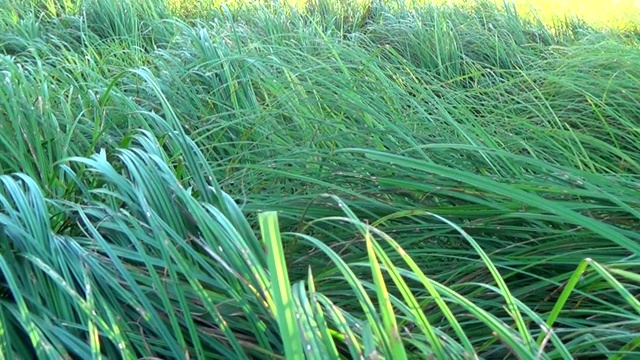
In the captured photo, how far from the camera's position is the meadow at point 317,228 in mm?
999

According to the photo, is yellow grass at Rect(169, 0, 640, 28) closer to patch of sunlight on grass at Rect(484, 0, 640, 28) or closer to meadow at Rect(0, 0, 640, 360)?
patch of sunlight on grass at Rect(484, 0, 640, 28)

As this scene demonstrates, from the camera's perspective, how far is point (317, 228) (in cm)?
146

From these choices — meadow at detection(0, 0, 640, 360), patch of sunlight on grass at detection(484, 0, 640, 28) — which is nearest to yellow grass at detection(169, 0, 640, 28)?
patch of sunlight on grass at detection(484, 0, 640, 28)

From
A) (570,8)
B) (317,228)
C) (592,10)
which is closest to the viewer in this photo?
(317,228)

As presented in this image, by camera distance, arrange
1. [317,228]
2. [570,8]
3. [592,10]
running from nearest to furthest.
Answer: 1. [317,228]
2. [570,8]
3. [592,10]

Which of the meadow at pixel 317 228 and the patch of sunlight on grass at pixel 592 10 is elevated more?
the meadow at pixel 317 228

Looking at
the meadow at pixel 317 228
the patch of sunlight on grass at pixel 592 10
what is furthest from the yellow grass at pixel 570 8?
the meadow at pixel 317 228

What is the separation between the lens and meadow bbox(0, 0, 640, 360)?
100cm

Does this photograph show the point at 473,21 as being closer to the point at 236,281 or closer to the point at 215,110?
the point at 215,110

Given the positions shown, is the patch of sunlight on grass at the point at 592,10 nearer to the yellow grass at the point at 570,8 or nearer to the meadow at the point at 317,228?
the yellow grass at the point at 570,8

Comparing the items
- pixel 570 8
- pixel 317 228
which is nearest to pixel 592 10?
pixel 570 8

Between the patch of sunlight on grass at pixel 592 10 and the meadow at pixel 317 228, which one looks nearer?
the meadow at pixel 317 228

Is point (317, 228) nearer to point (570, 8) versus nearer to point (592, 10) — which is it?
point (570, 8)

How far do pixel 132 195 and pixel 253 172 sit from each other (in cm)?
43
